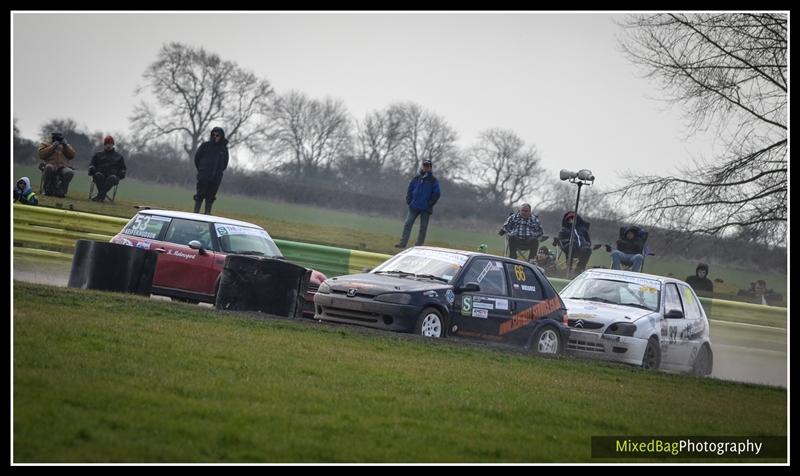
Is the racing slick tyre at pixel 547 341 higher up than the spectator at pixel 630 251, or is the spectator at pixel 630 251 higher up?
the spectator at pixel 630 251

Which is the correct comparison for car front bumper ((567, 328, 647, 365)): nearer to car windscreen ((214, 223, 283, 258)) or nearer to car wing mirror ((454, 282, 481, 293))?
car wing mirror ((454, 282, 481, 293))

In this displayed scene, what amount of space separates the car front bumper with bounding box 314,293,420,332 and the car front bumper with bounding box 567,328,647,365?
9.83 feet

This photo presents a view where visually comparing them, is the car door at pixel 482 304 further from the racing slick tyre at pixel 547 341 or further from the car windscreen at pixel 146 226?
the car windscreen at pixel 146 226

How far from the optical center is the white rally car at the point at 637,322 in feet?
57.7

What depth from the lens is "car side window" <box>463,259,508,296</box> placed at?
17047mm

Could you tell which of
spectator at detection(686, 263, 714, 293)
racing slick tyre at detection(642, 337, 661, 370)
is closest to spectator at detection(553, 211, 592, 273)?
spectator at detection(686, 263, 714, 293)

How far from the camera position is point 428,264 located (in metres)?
17.3

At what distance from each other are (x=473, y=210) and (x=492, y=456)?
35.4 meters

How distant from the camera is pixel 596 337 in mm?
17750

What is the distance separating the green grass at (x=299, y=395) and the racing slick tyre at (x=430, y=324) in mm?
680

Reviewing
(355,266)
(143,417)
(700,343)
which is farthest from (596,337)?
(143,417)

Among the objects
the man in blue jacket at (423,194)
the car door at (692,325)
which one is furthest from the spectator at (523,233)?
the car door at (692,325)
